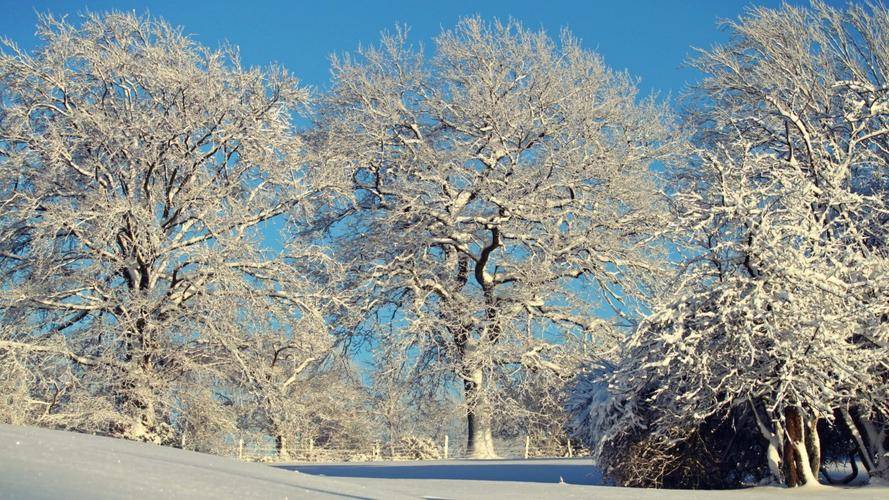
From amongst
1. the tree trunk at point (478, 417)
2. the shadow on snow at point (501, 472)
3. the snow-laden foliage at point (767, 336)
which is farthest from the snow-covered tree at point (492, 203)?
the snow-laden foliage at point (767, 336)

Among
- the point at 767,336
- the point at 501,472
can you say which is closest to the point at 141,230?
the point at 501,472

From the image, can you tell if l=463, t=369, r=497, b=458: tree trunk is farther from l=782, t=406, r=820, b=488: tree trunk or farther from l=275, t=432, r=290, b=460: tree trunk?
l=782, t=406, r=820, b=488: tree trunk

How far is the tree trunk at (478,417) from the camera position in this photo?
21844mm

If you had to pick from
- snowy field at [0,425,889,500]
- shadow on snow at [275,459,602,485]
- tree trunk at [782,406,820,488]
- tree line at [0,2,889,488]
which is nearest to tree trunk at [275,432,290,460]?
tree line at [0,2,889,488]

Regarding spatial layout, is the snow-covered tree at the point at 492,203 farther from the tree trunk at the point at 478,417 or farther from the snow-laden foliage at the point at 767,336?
the snow-laden foliage at the point at 767,336

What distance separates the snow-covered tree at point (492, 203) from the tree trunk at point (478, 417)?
51mm

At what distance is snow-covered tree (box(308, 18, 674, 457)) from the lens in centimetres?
2253

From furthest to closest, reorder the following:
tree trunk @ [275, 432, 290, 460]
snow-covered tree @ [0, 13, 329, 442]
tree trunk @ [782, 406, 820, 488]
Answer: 1. tree trunk @ [275, 432, 290, 460]
2. snow-covered tree @ [0, 13, 329, 442]
3. tree trunk @ [782, 406, 820, 488]

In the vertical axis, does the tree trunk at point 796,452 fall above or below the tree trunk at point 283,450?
below

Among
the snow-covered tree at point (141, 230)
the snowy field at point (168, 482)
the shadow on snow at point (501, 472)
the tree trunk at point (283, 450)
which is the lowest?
the snowy field at point (168, 482)

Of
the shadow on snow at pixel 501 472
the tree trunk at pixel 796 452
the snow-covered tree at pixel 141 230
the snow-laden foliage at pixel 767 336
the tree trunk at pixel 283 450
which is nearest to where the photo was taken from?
the snow-laden foliage at pixel 767 336

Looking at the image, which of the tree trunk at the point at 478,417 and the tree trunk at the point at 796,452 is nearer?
the tree trunk at the point at 796,452

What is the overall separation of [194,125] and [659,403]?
1225 centimetres

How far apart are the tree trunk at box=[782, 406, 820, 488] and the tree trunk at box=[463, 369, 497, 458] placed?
1089 cm
